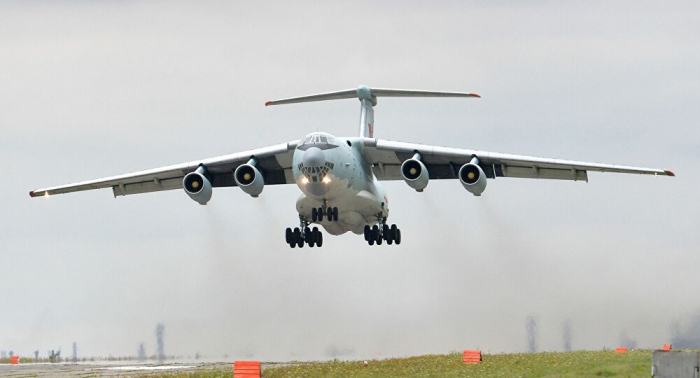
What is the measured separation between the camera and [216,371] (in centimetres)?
2600

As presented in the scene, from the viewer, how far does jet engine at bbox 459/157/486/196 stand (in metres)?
29.3

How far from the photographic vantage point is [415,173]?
30.1 metres

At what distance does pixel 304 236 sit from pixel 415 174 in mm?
4959

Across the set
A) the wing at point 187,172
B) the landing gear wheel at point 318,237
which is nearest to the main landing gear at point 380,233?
the landing gear wheel at point 318,237

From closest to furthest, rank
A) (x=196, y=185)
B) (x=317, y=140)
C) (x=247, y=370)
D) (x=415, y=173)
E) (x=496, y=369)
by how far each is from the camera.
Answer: (x=247, y=370), (x=496, y=369), (x=317, y=140), (x=415, y=173), (x=196, y=185)

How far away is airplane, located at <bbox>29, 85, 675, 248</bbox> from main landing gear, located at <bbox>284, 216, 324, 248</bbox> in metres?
0.03

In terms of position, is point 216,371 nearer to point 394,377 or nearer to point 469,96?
point 394,377

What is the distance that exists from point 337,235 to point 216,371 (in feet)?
27.9

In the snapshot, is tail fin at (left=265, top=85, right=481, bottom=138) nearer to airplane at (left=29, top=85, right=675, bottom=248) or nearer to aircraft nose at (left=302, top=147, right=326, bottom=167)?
airplane at (left=29, top=85, right=675, bottom=248)

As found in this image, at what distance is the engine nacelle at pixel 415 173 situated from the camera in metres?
30.0

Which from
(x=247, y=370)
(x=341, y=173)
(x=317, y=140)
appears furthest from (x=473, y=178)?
(x=247, y=370)

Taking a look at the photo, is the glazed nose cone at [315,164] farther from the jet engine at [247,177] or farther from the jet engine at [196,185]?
the jet engine at [196,185]

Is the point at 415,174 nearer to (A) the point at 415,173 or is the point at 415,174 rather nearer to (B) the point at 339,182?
(A) the point at 415,173

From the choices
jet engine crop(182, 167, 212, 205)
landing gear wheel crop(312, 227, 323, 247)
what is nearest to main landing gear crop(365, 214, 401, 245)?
landing gear wheel crop(312, 227, 323, 247)
